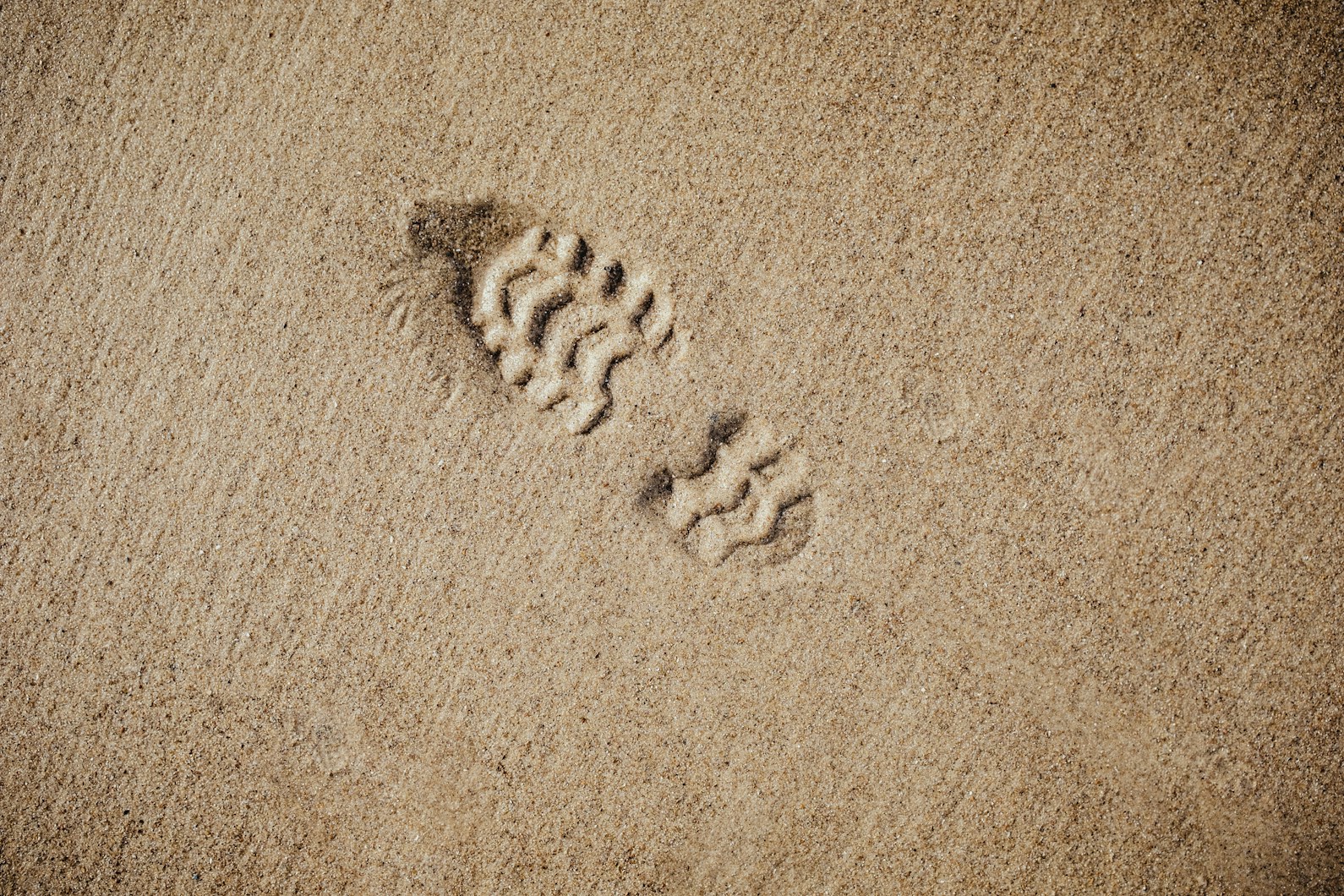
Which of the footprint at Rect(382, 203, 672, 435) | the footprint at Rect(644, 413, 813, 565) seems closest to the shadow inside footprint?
the footprint at Rect(382, 203, 672, 435)

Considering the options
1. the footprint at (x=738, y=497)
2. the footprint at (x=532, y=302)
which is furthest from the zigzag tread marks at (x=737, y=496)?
the footprint at (x=532, y=302)

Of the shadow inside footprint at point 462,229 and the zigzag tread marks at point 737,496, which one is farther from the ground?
the shadow inside footprint at point 462,229

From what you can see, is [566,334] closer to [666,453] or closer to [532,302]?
[532,302]

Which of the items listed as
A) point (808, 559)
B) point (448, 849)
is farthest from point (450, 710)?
point (808, 559)

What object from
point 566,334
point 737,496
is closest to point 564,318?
point 566,334

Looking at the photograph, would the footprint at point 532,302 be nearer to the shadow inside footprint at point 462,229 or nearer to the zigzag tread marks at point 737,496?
the shadow inside footprint at point 462,229

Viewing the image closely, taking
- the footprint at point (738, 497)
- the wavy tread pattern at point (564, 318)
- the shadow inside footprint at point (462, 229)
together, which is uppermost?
the shadow inside footprint at point (462, 229)

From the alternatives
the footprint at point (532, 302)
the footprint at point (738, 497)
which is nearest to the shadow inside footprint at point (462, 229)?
the footprint at point (532, 302)

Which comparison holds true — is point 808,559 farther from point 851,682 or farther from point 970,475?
point 970,475
